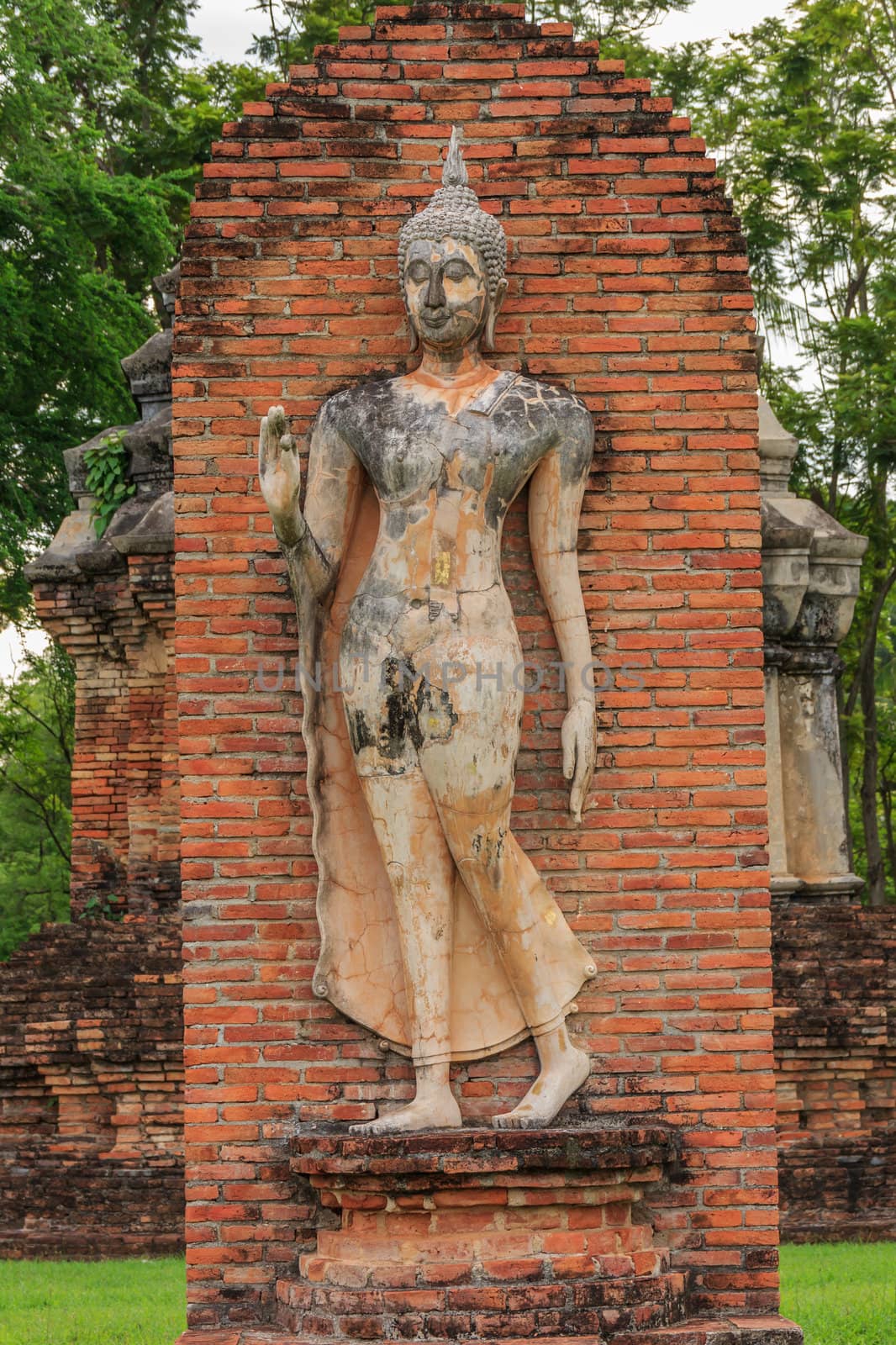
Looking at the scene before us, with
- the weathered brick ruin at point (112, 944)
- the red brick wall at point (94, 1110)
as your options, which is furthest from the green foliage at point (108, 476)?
the red brick wall at point (94, 1110)

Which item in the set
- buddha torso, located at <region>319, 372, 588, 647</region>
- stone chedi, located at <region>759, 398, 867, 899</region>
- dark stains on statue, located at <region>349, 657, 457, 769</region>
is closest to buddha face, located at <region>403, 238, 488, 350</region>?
buddha torso, located at <region>319, 372, 588, 647</region>

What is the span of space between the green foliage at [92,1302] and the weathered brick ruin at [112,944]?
1.97 feet

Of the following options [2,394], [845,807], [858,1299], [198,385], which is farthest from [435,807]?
[2,394]

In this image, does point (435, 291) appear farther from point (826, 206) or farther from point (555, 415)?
point (826, 206)

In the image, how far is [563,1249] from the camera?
6246 mm

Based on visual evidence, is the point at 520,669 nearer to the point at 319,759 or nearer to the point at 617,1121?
the point at 319,759

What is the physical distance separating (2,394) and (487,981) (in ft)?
42.8

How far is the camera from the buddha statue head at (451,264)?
6.59 m

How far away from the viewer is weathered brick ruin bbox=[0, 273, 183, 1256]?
12.4 m

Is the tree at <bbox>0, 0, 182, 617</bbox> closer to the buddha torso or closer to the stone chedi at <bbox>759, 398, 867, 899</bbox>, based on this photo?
the stone chedi at <bbox>759, 398, 867, 899</bbox>

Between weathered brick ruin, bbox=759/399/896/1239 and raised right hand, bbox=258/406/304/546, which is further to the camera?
weathered brick ruin, bbox=759/399/896/1239

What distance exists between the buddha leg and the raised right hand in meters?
0.97

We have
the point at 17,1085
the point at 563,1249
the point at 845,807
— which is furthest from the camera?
the point at 845,807

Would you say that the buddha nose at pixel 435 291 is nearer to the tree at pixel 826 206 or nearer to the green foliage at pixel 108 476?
the green foliage at pixel 108 476
